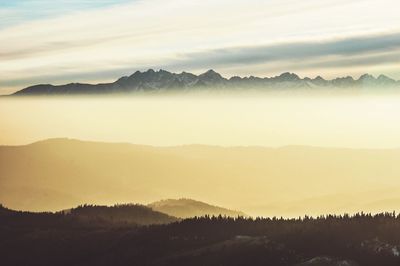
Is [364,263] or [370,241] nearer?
[364,263]

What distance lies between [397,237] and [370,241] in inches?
257

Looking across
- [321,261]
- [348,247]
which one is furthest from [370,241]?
[321,261]

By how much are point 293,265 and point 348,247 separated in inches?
655

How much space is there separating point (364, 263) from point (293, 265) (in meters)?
16.8

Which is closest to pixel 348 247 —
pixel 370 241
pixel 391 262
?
pixel 370 241

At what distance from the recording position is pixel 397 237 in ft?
649

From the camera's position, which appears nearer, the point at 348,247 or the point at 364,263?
the point at 364,263

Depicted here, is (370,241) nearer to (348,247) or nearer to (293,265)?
(348,247)

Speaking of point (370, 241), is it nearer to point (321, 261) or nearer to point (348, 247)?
point (348, 247)

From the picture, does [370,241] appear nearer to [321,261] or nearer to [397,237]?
[397,237]

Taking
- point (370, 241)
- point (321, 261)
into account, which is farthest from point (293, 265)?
point (370, 241)

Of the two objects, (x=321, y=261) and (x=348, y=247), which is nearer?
(x=321, y=261)

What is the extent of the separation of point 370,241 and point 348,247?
5.54m

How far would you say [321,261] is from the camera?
185m
